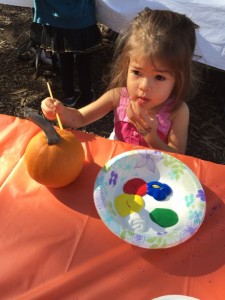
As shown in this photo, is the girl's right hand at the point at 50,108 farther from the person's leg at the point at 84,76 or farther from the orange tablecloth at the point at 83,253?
the person's leg at the point at 84,76

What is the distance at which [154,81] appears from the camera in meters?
1.05

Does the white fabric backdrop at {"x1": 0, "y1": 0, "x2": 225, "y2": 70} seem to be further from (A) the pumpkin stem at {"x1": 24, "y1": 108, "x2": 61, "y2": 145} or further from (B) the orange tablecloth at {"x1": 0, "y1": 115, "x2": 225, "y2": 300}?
(A) the pumpkin stem at {"x1": 24, "y1": 108, "x2": 61, "y2": 145}

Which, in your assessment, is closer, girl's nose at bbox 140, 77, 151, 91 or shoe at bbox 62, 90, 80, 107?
girl's nose at bbox 140, 77, 151, 91

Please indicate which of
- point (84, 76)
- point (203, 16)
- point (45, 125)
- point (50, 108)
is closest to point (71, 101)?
point (84, 76)

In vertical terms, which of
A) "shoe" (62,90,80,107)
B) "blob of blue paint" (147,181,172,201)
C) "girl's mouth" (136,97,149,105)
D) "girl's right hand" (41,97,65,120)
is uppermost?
"girl's mouth" (136,97,149,105)

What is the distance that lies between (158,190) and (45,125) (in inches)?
13.1

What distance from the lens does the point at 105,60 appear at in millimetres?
2805

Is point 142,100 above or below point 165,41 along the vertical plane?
→ below

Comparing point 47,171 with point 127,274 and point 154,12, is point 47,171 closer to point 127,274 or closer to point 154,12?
point 127,274

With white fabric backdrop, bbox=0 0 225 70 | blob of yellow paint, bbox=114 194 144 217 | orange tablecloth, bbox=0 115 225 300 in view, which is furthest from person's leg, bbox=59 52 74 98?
blob of yellow paint, bbox=114 194 144 217

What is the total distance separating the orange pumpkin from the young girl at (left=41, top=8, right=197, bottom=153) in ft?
0.74

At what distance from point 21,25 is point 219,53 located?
210 centimetres

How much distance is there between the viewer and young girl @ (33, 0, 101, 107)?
1.96 meters

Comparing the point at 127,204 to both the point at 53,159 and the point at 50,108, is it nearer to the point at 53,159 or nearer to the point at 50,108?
the point at 53,159
